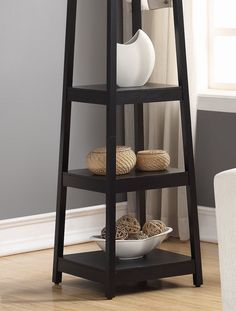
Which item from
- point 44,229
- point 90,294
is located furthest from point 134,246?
point 44,229

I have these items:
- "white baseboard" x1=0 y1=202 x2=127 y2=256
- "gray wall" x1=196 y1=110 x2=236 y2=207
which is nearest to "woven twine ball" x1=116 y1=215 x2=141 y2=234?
"white baseboard" x1=0 y1=202 x2=127 y2=256

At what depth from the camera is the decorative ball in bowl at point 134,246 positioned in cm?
406

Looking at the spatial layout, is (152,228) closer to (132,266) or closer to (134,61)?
(132,266)

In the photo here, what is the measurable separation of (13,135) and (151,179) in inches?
43.2

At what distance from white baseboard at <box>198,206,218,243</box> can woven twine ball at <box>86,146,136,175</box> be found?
119 cm

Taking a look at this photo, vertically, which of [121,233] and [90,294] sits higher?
[121,233]

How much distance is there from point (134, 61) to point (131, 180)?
0.53 metres

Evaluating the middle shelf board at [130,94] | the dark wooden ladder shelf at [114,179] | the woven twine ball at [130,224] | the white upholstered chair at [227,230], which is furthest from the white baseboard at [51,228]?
the white upholstered chair at [227,230]

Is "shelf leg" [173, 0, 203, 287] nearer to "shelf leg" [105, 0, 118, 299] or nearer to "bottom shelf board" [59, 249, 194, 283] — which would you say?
"bottom shelf board" [59, 249, 194, 283]

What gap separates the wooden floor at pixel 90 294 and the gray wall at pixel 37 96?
1.71 ft

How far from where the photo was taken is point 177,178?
4.14 metres

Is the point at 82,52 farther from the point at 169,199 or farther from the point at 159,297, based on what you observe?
the point at 159,297

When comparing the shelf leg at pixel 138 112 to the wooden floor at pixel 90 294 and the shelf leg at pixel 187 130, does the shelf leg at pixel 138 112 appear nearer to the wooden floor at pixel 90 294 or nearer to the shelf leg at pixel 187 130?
the shelf leg at pixel 187 130

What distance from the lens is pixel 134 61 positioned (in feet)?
13.2
